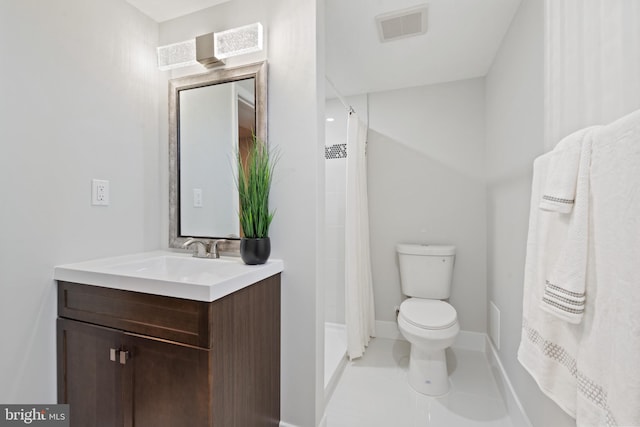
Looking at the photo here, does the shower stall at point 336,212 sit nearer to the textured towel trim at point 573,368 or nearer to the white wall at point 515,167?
the white wall at point 515,167

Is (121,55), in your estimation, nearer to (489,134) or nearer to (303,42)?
(303,42)

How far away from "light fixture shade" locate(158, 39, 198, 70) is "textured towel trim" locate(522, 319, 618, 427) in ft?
6.60

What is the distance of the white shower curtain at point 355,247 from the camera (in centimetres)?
214

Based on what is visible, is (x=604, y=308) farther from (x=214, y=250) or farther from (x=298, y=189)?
(x=214, y=250)

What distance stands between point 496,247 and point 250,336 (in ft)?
5.81

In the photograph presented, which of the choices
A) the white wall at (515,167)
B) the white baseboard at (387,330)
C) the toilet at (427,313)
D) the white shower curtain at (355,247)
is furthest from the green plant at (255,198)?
the white baseboard at (387,330)

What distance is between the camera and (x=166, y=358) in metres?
1.08

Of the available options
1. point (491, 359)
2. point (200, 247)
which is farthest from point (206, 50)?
point (491, 359)

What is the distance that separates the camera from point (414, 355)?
1.89 meters

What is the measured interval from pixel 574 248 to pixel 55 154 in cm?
200

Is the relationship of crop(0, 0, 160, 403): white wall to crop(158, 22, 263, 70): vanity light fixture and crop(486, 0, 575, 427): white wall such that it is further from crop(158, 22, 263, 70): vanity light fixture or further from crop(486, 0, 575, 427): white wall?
crop(486, 0, 575, 427): white wall

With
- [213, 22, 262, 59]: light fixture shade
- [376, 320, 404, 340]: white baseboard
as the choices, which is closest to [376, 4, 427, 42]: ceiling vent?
[213, 22, 262, 59]: light fixture shade

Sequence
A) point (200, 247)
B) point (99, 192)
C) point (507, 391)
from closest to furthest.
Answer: point (99, 192) < point (200, 247) < point (507, 391)

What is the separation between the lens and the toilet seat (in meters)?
1.77
